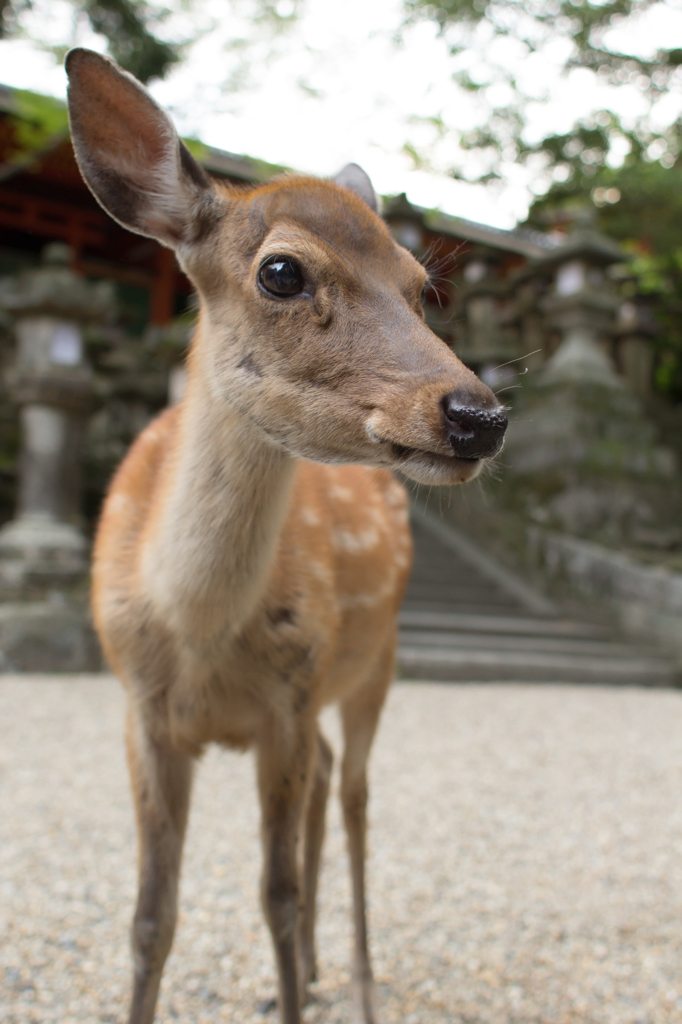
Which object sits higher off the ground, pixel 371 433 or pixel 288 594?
pixel 371 433

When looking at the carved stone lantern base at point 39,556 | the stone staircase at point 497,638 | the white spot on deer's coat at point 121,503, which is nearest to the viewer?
the white spot on deer's coat at point 121,503

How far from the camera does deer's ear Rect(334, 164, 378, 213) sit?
2000 millimetres

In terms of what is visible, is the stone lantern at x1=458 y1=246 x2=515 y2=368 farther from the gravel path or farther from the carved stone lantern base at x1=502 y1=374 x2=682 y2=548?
the gravel path

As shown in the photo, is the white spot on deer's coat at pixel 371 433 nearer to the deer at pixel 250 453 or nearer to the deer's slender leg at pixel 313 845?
the deer at pixel 250 453

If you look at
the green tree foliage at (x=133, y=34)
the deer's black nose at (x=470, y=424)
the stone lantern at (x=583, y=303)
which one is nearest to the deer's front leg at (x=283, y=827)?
the deer's black nose at (x=470, y=424)

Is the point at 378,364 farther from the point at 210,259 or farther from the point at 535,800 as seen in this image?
Answer: the point at 535,800

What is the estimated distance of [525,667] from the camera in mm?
6160

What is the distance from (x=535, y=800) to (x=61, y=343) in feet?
14.5

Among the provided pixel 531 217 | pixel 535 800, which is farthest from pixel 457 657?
pixel 531 217

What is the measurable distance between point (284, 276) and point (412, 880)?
7.34 feet

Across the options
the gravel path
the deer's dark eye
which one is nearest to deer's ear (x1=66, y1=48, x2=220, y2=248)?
the deer's dark eye

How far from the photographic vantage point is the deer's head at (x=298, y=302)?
1.23 metres

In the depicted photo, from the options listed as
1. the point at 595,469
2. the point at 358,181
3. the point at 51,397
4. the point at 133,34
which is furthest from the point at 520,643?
the point at 133,34

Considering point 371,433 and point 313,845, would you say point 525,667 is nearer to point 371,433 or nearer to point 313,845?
point 313,845
